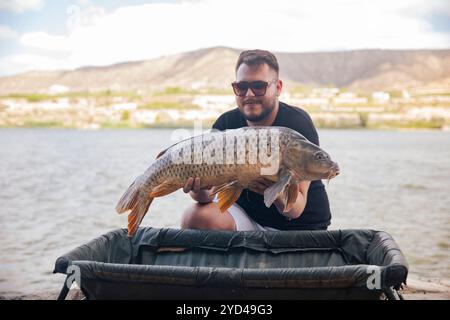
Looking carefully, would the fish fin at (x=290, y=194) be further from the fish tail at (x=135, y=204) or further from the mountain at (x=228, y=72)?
the mountain at (x=228, y=72)

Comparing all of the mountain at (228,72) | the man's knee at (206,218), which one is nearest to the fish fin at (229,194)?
the man's knee at (206,218)

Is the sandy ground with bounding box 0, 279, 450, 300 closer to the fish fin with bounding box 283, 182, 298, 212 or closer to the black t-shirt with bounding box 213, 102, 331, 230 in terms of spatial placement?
the black t-shirt with bounding box 213, 102, 331, 230

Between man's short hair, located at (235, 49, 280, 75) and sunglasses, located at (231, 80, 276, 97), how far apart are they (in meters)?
0.10

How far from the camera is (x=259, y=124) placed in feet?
7.84

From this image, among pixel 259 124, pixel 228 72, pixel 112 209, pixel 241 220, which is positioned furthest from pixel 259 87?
pixel 228 72

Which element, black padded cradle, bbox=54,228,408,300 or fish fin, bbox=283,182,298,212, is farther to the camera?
fish fin, bbox=283,182,298,212

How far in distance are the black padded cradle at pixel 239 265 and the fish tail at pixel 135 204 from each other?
0.16 metres

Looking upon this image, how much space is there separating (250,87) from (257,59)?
139 mm

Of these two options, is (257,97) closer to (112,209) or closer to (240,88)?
(240,88)

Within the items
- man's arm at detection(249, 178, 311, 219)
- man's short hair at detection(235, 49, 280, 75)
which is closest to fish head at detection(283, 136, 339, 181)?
man's arm at detection(249, 178, 311, 219)

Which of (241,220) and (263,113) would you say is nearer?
(263,113)

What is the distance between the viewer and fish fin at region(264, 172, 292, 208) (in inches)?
70.9

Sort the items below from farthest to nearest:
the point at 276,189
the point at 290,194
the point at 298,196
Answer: the point at 298,196
the point at 290,194
the point at 276,189

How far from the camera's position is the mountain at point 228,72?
33.7 m
